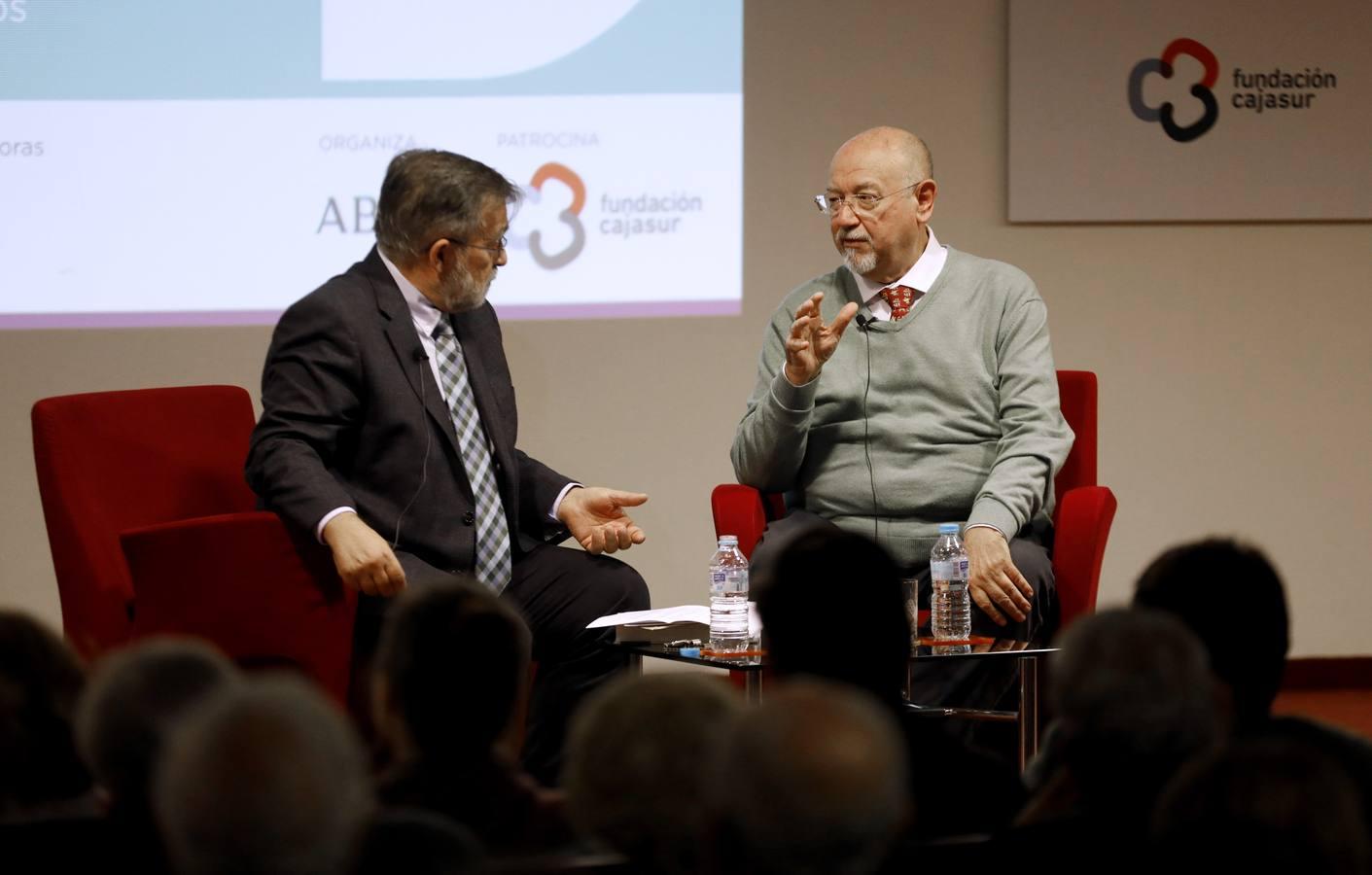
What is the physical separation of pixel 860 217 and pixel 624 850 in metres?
2.55

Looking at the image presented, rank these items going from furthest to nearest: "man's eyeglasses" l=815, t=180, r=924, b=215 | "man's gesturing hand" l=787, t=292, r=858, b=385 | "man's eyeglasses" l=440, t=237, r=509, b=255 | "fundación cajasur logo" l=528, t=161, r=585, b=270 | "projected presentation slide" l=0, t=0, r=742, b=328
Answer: "fundación cajasur logo" l=528, t=161, r=585, b=270 → "projected presentation slide" l=0, t=0, r=742, b=328 → "man's eyeglasses" l=815, t=180, r=924, b=215 → "man's gesturing hand" l=787, t=292, r=858, b=385 → "man's eyeglasses" l=440, t=237, r=509, b=255

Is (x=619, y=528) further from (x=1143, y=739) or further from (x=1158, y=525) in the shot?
(x=1158, y=525)

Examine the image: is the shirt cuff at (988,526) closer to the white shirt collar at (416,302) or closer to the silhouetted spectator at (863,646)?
the white shirt collar at (416,302)

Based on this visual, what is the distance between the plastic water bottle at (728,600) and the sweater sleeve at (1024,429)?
0.54 m

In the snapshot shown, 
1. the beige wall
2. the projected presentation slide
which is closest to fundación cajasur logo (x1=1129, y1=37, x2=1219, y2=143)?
the beige wall

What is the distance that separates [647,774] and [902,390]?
8.09 feet

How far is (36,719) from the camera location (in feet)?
4.23

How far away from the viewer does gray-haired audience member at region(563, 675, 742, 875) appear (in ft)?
3.86

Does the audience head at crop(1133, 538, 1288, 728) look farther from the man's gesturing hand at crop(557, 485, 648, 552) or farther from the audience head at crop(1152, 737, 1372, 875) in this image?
the man's gesturing hand at crop(557, 485, 648, 552)

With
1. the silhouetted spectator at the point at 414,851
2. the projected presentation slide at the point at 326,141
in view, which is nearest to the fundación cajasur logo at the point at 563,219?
the projected presentation slide at the point at 326,141

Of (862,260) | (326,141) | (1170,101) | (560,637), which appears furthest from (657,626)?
(1170,101)

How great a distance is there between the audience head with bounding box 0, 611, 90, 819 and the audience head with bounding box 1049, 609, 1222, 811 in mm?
816

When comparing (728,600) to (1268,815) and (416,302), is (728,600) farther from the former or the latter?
(1268,815)

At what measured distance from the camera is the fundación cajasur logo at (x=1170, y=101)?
4695 millimetres
